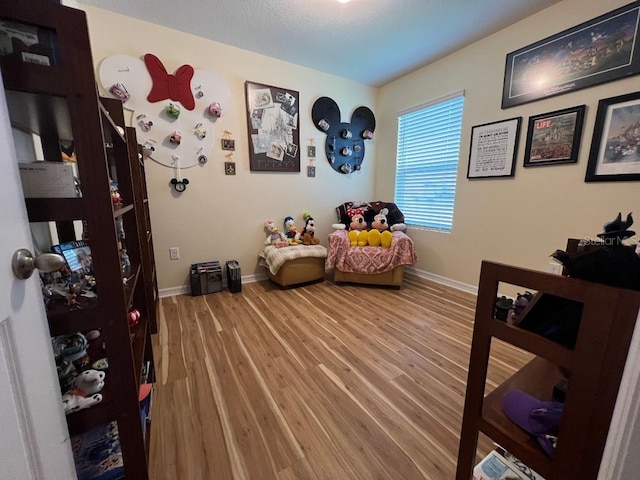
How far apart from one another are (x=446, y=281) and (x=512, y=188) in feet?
3.83

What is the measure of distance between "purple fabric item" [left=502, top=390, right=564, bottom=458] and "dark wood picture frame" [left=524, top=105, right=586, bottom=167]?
6.80 feet

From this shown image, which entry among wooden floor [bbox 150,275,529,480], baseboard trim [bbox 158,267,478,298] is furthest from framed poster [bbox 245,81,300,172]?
wooden floor [bbox 150,275,529,480]

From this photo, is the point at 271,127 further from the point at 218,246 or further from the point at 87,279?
the point at 87,279

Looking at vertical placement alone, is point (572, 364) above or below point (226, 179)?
below

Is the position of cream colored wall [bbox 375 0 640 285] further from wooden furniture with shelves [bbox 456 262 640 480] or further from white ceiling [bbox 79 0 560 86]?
wooden furniture with shelves [bbox 456 262 640 480]

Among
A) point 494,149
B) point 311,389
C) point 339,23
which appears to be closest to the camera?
point 311,389

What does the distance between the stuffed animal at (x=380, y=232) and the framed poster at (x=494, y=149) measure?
970 millimetres

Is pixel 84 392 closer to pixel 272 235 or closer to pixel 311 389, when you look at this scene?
pixel 311 389

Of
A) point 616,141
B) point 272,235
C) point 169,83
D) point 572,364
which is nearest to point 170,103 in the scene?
point 169,83

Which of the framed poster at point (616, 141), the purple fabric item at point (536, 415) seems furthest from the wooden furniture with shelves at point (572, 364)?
the framed poster at point (616, 141)

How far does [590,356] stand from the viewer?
0.55 m

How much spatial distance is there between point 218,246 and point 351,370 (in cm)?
193

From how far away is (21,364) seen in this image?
1.63 ft

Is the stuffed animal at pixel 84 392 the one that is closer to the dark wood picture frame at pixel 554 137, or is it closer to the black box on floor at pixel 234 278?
the black box on floor at pixel 234 278
